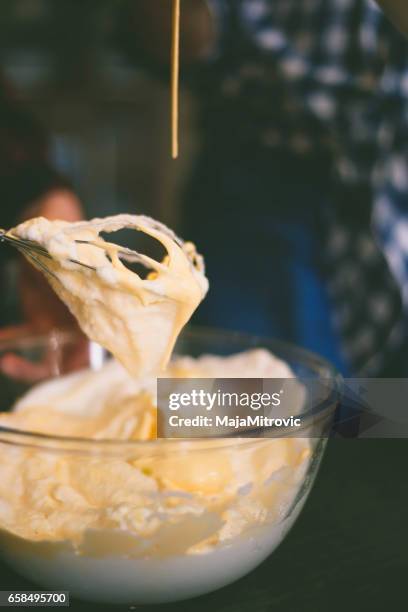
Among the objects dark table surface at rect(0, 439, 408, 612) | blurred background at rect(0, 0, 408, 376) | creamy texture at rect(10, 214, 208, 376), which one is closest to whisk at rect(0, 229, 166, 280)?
creamy texture at rect(10, 214, 208, 376)

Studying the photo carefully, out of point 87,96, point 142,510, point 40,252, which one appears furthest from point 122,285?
point 87,96

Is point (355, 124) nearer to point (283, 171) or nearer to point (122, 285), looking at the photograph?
point (283, 171)

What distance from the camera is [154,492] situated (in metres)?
0.46

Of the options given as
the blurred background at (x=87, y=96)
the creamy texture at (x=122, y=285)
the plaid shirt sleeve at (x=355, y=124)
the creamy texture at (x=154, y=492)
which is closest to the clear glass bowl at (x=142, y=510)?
the creamy texture at (x=154, y=492)

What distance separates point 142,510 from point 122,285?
179mm

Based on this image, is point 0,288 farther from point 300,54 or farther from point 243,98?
point 300,54

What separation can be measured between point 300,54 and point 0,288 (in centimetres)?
76

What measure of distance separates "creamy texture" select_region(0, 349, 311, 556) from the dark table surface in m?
0.06

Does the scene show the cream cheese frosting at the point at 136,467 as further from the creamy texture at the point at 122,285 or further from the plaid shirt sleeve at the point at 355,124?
the plaid shirt sleeve at the point at 355,124

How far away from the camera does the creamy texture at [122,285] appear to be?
0.49 meters

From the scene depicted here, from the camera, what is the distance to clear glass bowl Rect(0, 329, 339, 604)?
0.46m

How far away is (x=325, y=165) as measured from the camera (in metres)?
1.16

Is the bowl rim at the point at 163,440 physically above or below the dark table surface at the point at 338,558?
above

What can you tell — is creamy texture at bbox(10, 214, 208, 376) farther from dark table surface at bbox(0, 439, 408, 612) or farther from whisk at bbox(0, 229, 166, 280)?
dark table surface at bbox(0, 439, 408, 612)
